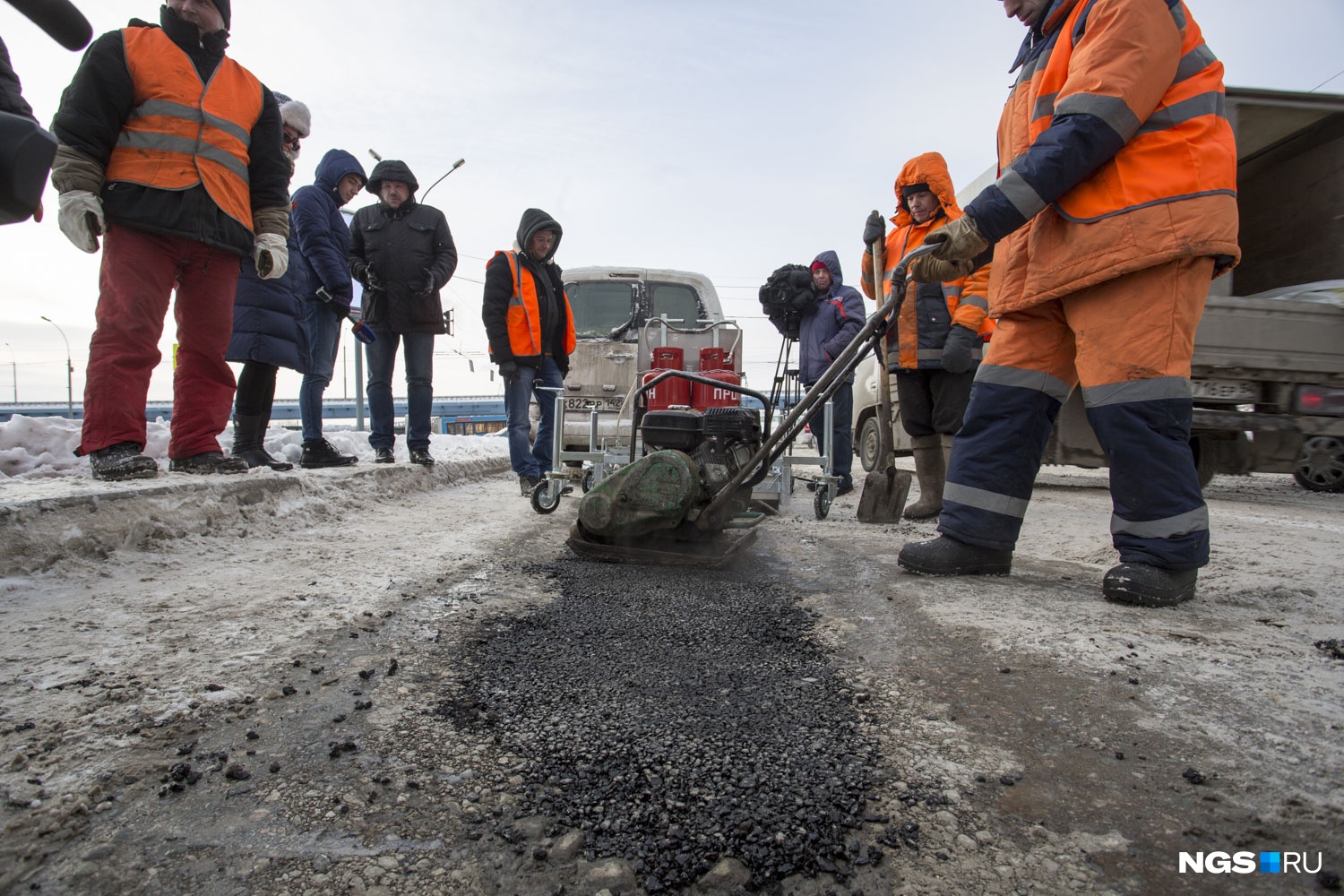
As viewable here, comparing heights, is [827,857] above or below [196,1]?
below

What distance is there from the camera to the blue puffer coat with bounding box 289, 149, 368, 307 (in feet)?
14.4

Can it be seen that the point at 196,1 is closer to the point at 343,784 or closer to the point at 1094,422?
the point at 343,784

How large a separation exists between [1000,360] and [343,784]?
2.16 meters

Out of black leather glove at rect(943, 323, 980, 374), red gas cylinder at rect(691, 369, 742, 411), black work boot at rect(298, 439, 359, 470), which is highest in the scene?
black leather glove at rect(943, 323, 980, 374)

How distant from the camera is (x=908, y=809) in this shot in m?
0.90

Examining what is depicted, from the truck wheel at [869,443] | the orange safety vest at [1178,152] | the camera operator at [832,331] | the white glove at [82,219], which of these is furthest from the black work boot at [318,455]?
the truck wheel at [869,443]

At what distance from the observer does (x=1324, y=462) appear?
527 centimetres

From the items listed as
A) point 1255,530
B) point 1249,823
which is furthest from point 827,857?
point 1255,530

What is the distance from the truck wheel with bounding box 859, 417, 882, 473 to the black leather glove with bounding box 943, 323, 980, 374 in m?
3.17

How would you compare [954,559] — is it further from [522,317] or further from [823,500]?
[522,317]

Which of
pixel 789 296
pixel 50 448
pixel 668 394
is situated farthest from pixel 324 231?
pixel 789 296

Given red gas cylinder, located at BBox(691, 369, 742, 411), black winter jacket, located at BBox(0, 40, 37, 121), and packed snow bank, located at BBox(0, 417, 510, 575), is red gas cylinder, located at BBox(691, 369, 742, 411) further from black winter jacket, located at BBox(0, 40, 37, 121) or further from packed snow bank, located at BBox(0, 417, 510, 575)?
black winter jacket, located at BBox(0, 40, 37, 121)

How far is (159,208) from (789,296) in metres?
4.35

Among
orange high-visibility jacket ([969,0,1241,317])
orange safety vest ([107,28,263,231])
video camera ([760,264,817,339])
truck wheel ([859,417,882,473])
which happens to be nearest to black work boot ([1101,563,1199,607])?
orange high-visibility jacket ([969,0,1241,317])
